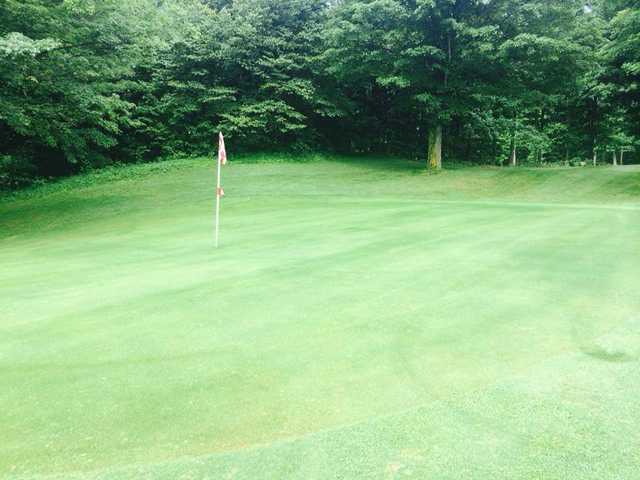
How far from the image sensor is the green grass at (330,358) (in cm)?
302

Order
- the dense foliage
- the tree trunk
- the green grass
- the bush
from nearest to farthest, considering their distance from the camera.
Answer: the green grass → the dense foliage → the tree trunk → the bush

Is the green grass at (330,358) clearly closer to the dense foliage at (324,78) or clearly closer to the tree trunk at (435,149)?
the dense foliage at (324,78)

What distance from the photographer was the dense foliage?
1875cm

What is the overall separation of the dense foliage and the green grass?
10.5m

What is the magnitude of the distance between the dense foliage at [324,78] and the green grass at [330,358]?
1054 centimetres

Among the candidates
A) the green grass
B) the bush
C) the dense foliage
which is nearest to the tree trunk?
the dense foliage

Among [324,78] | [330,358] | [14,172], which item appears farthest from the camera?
[324,78]

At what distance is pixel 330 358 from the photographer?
4.35 m

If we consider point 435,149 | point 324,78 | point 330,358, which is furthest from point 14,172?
point 330,358

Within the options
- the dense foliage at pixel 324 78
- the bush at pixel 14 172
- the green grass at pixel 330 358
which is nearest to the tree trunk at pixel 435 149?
the dense foliage at pixel 324 78

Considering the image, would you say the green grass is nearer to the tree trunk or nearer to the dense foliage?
the dense foliage

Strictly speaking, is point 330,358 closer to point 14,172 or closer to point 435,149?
point 435,149

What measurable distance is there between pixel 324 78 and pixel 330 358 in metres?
28.0

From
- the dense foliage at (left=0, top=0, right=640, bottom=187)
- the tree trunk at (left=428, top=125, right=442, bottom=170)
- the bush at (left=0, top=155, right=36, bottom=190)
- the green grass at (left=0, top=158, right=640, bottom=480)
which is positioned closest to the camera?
the green grass at (left=0, top=158, right=640, bottom=480)
